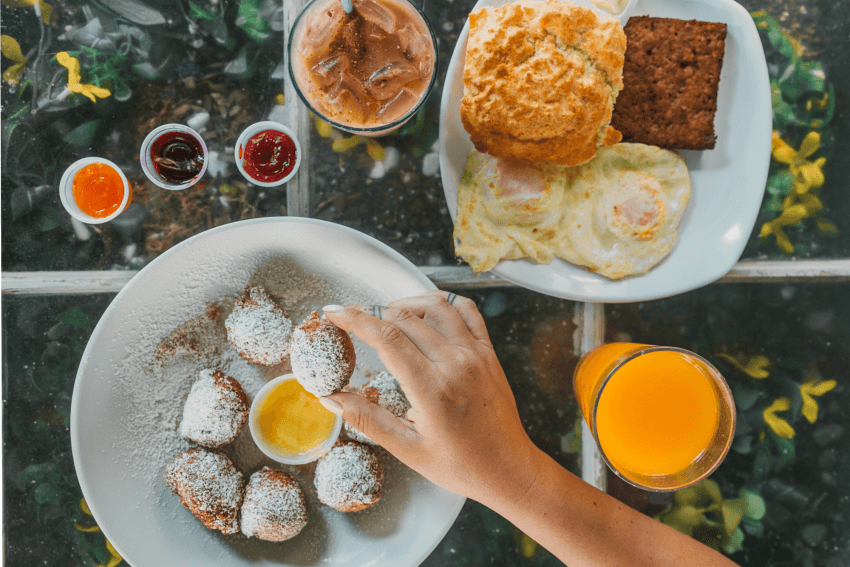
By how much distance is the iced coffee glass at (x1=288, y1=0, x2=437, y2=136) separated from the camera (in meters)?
1.11

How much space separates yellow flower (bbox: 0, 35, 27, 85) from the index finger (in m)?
1.17

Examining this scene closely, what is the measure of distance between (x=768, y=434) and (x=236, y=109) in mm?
1687

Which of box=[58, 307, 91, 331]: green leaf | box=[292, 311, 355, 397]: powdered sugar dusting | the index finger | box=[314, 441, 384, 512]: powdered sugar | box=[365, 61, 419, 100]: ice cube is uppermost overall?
box=[365, 61, 419, 100]: ice cube

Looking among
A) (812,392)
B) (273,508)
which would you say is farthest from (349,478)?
(812,392)

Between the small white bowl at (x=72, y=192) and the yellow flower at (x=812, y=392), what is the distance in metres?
1.88

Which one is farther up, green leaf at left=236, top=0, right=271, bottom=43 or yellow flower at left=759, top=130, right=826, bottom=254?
green leaf at left=236, top=0, right=271, bottom=43

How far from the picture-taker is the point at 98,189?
4.21 feet

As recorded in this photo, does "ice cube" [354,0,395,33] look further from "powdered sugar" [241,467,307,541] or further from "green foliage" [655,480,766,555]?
"green foliage" [655,480,766,555]

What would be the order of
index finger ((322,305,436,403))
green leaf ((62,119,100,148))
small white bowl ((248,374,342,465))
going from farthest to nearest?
green leaf ((62,119,100,148)) → small white bowl ((248,374,342,465)) → index finger ((322,305,436,403))

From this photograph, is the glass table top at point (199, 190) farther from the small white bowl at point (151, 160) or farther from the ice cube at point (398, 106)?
the ice cube at point (398, 106)

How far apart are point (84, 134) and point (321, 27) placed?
0.71 metres

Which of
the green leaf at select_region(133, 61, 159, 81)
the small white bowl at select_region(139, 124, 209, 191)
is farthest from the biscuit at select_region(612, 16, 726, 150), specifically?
the green leaf at select_region(133, 61, 159, 81)

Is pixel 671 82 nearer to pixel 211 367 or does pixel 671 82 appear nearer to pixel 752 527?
pixel 752 527

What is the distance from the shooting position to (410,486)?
4.05ft
